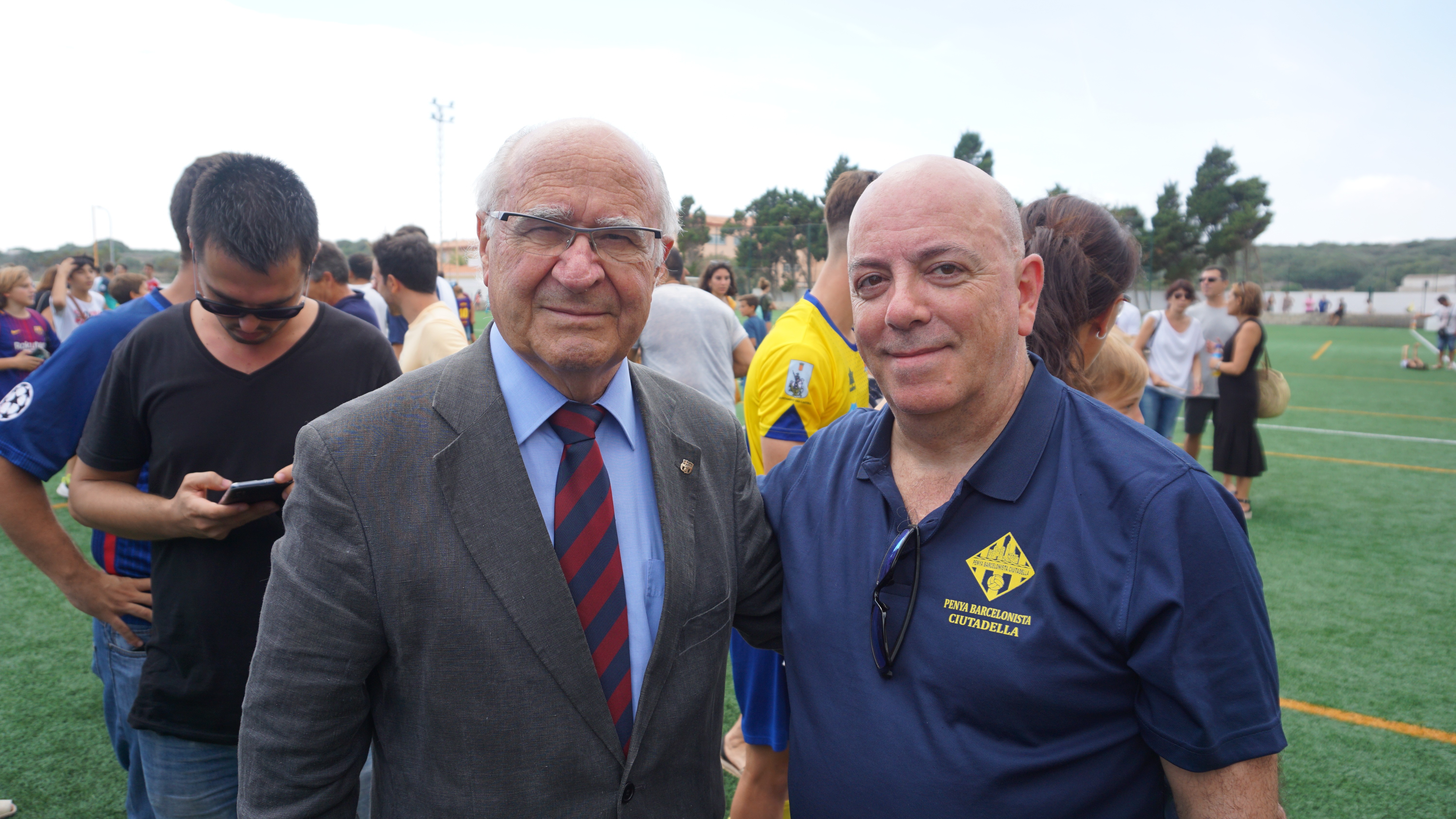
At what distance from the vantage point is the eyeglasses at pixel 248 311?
187cm

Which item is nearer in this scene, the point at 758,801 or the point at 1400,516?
the point at 758,801

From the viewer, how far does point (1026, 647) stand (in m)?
1.31

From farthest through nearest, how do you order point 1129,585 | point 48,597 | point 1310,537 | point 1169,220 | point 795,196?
point 1169,220 < point 795,196 < point 1310,537 < point 48,597 < point 1129,585

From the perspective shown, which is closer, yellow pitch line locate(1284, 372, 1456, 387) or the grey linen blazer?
the grey linen blazer

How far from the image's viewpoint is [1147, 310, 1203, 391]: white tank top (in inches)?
293

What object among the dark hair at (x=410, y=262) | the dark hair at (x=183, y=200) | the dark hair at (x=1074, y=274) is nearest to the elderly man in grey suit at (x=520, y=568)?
the dark hair at (x=1074, y=274)

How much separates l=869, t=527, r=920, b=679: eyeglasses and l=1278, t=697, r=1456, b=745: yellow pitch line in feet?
11.2

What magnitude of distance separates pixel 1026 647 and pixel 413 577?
Answer: 106cm

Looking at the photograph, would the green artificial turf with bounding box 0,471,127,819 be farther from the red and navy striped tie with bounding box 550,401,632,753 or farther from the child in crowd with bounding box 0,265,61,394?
the red and navy striped tie with bounding box 550,401,632,753

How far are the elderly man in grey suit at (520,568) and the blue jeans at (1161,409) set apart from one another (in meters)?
7.15

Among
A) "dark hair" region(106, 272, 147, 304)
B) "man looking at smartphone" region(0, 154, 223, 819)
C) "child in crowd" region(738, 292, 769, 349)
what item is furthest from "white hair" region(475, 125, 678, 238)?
"dark hair" region(106, 272, 147, 304)

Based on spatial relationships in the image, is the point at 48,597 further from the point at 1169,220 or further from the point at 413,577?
the point at 1169,220

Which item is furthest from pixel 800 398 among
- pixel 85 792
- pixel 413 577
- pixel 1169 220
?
pixel 1169 220

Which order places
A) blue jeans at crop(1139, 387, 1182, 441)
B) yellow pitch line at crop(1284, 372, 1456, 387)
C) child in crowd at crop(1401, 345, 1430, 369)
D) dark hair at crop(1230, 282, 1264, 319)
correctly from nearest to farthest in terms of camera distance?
dark hair at crop(1230, 282, 1264, 319) → blue jeans at crop(1139, 387, 1182, 441) → yellow pitch line at crop(1284, 372, 1456, 387) → child in crowd at crop(1401, 345, 1430, 369)
